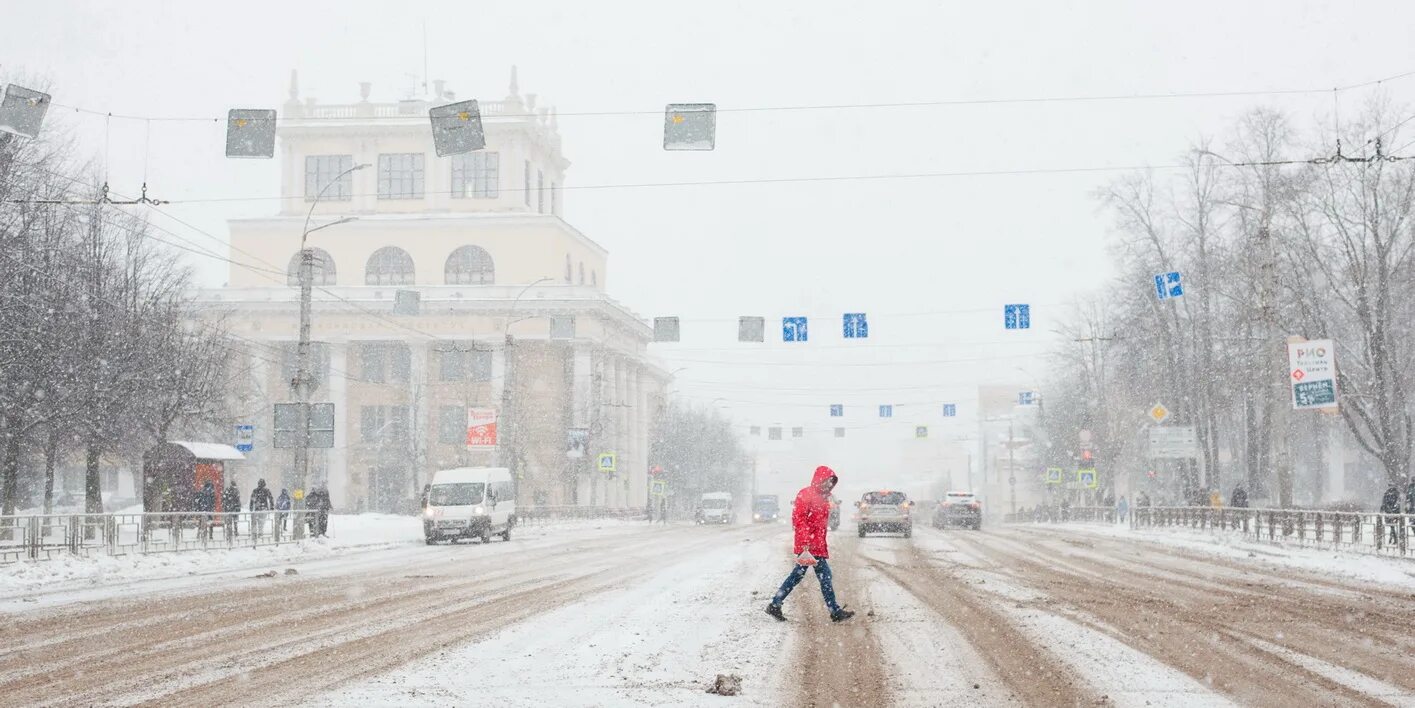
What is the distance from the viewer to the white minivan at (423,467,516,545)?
3962 cm

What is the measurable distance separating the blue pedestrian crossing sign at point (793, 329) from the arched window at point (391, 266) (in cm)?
4556

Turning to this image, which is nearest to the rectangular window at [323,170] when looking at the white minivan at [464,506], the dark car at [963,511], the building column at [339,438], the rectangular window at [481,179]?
the rectangular window at [481,179]

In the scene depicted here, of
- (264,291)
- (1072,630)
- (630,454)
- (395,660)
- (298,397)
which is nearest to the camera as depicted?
(395,660)

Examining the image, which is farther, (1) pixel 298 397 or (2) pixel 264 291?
(2) pixel 264 291

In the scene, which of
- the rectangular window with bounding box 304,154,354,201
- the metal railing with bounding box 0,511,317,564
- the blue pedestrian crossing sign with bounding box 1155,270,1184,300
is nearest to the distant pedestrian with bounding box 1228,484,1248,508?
the blue pedestrian crossing sign with bounding box 1155,270,1184,300

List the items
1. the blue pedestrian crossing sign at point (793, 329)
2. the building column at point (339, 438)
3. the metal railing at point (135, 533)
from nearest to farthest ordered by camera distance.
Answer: the metal railing at point (135, 533)
the blue pedestrian crossing sign at point (793, 329)
the building column at point (339, 438)

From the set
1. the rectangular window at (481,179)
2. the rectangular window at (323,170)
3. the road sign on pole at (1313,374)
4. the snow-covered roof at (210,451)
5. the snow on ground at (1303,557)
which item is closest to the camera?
the snow on ground at (1303,557)

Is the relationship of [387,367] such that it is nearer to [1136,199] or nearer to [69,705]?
[1136,199]

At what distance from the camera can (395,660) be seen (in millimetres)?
11516

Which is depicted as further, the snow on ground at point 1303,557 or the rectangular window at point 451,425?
the rectangular window at point 451,425

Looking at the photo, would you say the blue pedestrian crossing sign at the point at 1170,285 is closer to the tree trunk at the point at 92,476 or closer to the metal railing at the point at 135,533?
the metal railing at the point at 135,533

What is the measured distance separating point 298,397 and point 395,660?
25013 mm

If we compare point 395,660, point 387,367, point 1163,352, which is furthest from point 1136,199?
point 387,367

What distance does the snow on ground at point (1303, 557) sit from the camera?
23094 millimetres
